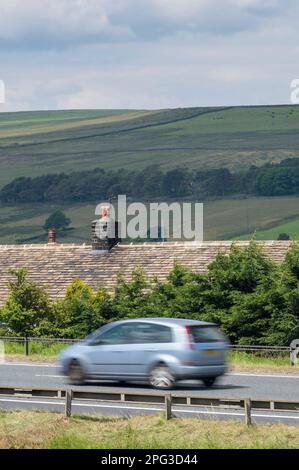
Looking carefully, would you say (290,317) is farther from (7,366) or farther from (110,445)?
(110,445)

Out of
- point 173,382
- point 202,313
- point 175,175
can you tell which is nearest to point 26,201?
point 175,175

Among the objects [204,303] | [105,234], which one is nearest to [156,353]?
[204,303]

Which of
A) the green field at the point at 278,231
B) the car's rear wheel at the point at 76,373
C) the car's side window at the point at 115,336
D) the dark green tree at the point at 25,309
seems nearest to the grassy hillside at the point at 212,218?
the green field at the point at 278,231

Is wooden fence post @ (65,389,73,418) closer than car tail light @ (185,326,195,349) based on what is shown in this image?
Yes

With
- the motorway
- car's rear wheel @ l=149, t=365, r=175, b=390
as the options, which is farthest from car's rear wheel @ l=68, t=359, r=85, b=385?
car's rear wheel @ l=149, t=365, r=175, b=390

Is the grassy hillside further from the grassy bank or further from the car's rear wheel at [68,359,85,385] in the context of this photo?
the grassy bank

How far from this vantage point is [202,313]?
42.4 m

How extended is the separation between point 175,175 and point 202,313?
15454 cm

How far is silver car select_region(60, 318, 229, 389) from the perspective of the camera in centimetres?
2662

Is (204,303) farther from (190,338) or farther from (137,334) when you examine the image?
(190,338)

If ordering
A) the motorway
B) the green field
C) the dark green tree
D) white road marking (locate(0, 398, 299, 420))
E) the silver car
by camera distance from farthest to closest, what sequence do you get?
the green field
the dark green tree
the silver car
the motorway
white road marking (locate(0, 398, 299, 420))

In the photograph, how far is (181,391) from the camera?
26750 mm

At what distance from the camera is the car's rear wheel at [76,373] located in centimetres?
2806

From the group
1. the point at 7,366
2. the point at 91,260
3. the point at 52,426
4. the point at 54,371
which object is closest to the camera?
the point at 52,426
